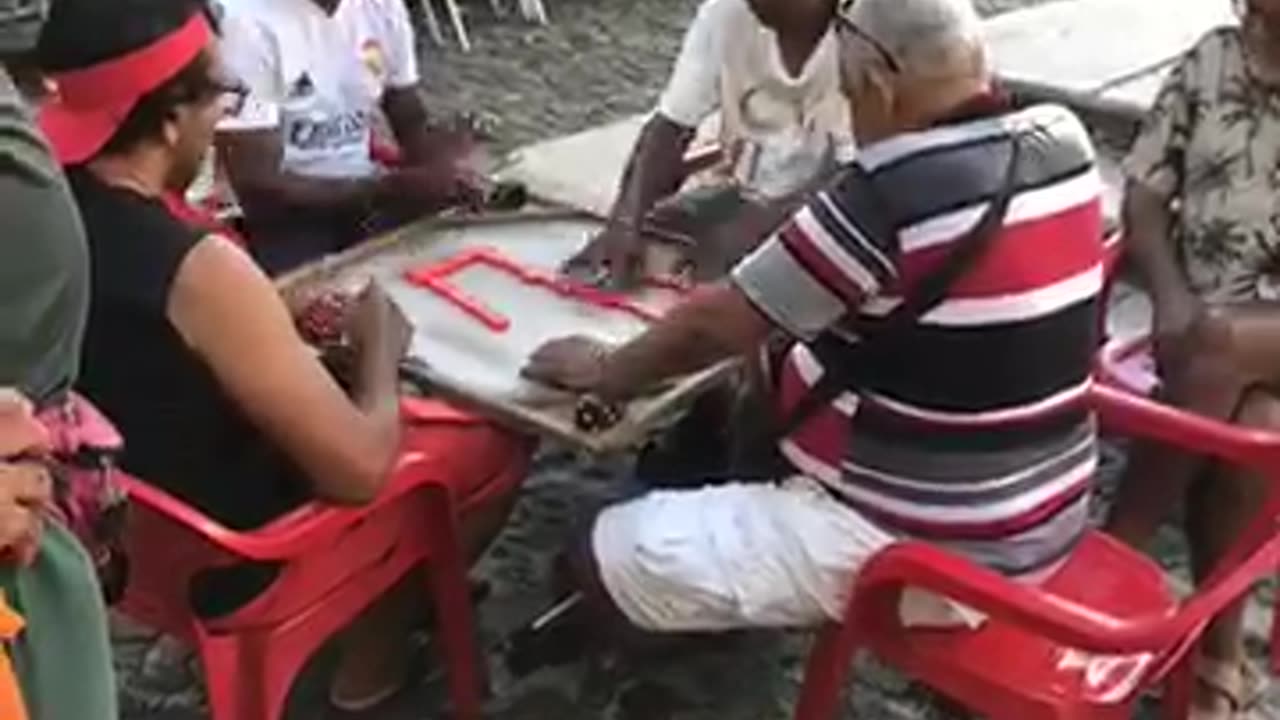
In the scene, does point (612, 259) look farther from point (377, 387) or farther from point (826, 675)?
point (826, 675)

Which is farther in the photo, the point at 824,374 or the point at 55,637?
the point at 824,374

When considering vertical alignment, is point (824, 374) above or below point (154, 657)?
above

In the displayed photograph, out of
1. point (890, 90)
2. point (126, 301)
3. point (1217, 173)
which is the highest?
point (890, 90)

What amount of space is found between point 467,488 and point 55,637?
1312 millimetres

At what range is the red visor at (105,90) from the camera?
285 centimetres

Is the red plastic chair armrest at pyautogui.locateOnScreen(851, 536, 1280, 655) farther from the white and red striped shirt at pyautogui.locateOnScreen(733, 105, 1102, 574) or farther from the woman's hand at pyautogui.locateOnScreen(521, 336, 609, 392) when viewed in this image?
the woman's hand at pyautogui.locateOnScreen(521, 336, 609, 392)

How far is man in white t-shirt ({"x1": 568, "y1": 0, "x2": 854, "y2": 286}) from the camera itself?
3969mm

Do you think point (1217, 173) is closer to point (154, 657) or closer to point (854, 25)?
point (854, 25)

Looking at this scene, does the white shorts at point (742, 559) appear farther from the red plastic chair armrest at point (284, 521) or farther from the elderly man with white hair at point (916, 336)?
the red plastic chair armrest at point (284, 521)

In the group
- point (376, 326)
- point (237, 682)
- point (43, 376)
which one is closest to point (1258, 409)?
point (376, 326)

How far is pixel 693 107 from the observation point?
165 inches

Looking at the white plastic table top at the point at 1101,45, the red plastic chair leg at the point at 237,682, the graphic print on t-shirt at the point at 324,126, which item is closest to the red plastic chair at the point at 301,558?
the red plastic chair leg at the point at 237,682

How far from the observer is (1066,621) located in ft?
9.02

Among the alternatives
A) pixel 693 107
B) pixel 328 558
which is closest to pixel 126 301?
pixel 328 558
